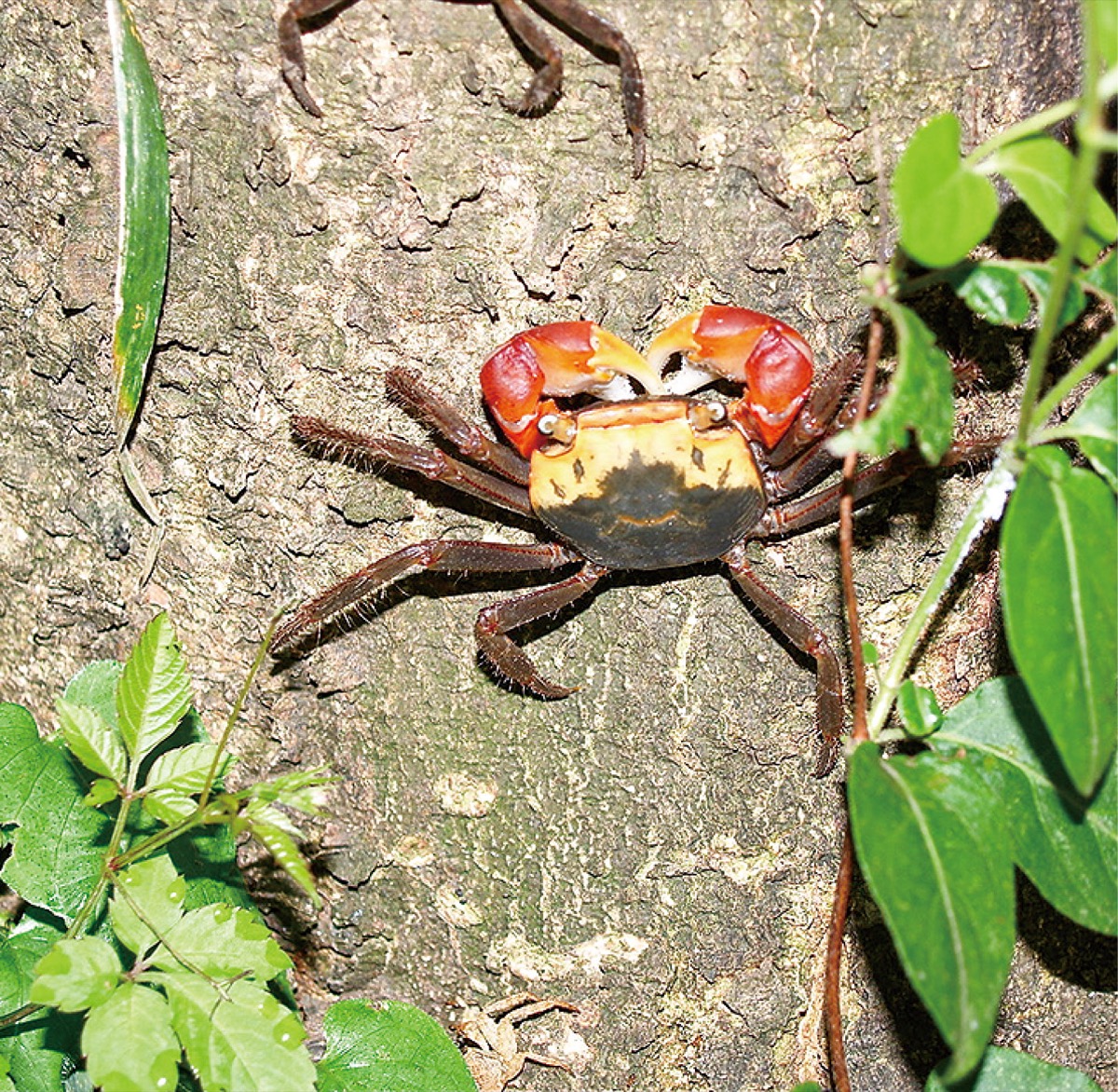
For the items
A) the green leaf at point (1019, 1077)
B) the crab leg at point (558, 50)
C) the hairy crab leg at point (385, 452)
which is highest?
the crab leg at point (558, 50)

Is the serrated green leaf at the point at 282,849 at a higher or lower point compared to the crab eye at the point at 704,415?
lower

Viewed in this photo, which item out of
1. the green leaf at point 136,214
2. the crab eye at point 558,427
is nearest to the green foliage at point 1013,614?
the crab eye at point 558,427

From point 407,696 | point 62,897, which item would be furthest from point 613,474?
point 62,897

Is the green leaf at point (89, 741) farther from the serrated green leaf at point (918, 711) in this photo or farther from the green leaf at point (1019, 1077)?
the green leaf at point (1019, 1077)

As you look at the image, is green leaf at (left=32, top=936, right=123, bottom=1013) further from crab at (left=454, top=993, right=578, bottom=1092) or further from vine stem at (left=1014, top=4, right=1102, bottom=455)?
vine stem at (left=1014, top=4, right=1102, bottom=455)

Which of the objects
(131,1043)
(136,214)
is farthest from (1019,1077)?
(136,214)

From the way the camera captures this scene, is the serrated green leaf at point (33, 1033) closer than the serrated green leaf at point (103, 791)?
No

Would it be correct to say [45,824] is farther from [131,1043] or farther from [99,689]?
[131,1043]

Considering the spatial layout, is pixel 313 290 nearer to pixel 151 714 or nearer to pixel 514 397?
pixel 514 397
